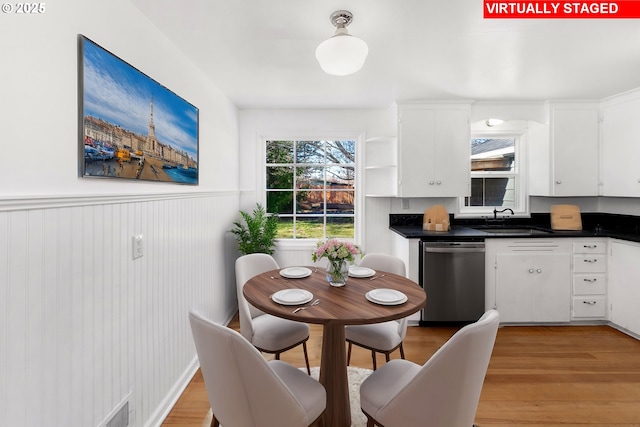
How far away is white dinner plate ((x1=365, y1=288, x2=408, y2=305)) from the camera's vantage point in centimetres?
152

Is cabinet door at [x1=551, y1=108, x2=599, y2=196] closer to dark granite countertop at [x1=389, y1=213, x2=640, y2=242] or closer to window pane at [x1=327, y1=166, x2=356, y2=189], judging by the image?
dark granite countertop at [x1=389, y1=213, x2=640, y2=242]

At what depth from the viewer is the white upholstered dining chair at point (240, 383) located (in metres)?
1.11

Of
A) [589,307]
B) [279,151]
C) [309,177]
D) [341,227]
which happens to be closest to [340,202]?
[341,227]

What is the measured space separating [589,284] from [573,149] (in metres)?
1.50

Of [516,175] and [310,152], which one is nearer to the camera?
[516,175]

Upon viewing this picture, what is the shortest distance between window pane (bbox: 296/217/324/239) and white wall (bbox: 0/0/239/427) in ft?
6.41

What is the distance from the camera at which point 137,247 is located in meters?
1.65

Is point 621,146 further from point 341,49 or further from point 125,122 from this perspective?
point 125,122

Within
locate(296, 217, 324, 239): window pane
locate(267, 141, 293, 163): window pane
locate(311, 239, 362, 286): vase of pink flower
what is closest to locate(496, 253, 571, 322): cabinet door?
locate(296, 217, 324, 239): window pane

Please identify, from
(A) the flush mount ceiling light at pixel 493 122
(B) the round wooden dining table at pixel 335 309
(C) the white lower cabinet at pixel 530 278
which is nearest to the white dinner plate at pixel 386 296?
(B) the round wooden dining table at pixel 335 309

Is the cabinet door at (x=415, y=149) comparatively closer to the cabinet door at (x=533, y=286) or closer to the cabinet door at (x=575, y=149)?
the cabinet door at (x=533, y=286)

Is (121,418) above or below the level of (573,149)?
below

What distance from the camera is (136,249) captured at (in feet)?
5.37

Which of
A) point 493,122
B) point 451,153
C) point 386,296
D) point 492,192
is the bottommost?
point 386,296
